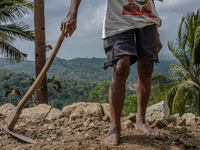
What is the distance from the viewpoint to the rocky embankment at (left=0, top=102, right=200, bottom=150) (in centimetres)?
187

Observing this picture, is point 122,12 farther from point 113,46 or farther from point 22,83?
point 22,83

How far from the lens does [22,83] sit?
101 feet

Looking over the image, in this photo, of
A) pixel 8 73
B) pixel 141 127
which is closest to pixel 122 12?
pixel 141 127

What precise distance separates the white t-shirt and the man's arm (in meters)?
0.30

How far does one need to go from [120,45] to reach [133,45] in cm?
14

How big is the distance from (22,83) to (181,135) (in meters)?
31.2

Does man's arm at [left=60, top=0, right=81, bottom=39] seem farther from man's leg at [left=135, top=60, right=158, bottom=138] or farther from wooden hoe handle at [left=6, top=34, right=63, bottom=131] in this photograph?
man's leg at [left=135, top=60, right=158, bottom=138]

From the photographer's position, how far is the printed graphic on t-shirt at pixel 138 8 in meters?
1.96

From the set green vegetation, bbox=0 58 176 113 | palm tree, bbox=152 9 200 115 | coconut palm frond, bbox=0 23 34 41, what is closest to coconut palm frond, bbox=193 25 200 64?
palm tree, bbox=152 9 200 115

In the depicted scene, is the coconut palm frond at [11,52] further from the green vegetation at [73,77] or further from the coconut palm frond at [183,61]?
the green vegetation at [73,77]

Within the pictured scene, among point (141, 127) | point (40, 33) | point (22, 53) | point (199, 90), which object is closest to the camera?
point (141, 127)

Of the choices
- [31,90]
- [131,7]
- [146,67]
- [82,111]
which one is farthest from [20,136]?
[131,7]

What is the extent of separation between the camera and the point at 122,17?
6.36 ft

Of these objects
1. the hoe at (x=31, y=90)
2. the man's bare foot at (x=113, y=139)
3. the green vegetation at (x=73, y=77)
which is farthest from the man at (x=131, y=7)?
the green vegetation at (x=73, y=77)
